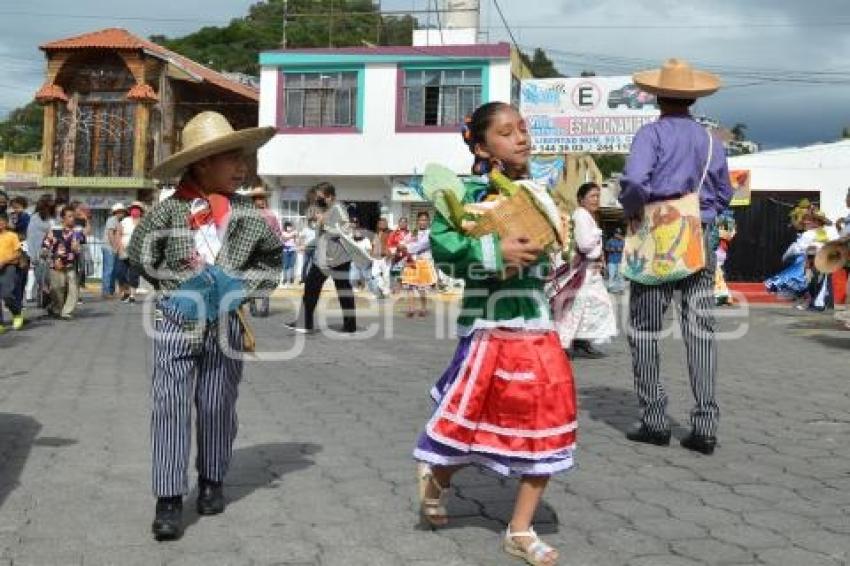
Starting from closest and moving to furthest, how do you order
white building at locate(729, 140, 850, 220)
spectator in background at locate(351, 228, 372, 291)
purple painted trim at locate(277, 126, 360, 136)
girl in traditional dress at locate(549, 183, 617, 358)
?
girl in traditional dress at locate(549, 183, 617, 358) < spectator in background at locate(351, 228, 372, 291) < purple painted trim at locate(277, 126, 360, 136) < white building at locate(729, 140, 850, 220)

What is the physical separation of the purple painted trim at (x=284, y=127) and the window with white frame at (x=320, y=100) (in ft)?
0.22

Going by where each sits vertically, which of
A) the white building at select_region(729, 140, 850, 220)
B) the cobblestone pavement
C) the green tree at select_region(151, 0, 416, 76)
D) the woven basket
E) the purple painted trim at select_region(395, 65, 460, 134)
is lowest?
the cobblestone pavement

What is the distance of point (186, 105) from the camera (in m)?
33.9

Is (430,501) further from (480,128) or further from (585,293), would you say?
(585,293)

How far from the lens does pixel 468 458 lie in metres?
3.40

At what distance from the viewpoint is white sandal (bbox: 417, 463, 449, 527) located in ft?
11.6

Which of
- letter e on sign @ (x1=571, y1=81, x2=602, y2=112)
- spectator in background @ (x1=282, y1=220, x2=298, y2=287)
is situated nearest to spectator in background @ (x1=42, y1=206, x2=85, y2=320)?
spectator in background @ (x1=282, y1=220, x2=298, y2=287)

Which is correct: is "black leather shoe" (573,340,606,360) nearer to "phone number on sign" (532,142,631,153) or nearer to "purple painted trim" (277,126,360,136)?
"phone number on sign" (532,142,631,153)

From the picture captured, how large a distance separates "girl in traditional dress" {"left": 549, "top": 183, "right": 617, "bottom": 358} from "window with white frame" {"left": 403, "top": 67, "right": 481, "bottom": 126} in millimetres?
18728

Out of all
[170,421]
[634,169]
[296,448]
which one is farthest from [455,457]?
[634,169]

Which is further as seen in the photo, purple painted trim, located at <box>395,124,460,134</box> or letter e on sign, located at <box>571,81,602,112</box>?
purple painted trim, located at <box>395,124,460,134</box>

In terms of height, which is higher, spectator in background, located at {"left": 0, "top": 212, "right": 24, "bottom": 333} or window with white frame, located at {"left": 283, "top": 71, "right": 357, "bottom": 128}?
window with white frame, located at {"left": 283, "top": 71, "right": 357, "bottom": 128}

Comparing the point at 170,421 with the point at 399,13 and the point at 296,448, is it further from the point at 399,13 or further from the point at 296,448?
the point at 399,13

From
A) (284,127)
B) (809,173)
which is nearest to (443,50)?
(284,127)
